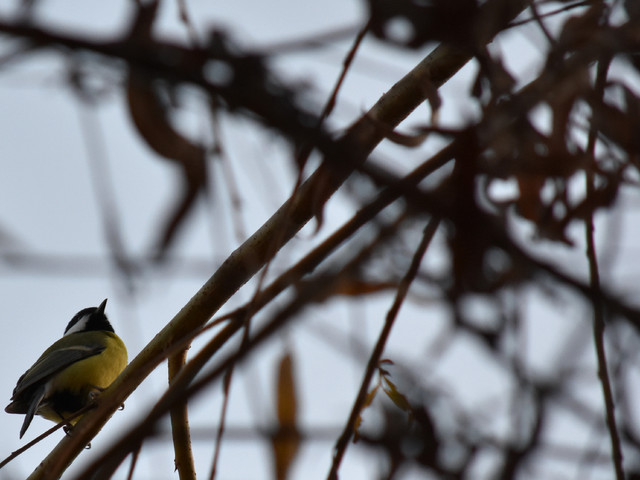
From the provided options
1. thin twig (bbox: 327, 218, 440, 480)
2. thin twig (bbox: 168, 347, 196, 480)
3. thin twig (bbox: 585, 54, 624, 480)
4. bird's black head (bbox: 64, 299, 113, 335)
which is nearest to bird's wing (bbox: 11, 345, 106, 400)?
bird's black head (bbox: 64, 299, 113, 335)

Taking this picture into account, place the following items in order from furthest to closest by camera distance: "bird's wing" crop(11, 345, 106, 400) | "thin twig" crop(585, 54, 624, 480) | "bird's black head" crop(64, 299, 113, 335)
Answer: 1. "bird's black head" crop(64, 299, 113, 335)
2. "bird's wing" crop(11, 345, 106, 400)
3. "thin twig" crop(585, 54, 624, 480)

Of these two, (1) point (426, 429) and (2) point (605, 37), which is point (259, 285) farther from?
(2) point (605, 37)

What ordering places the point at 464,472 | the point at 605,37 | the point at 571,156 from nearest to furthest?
the point at 464,472 < the point at 605,37 < the point at 571,156

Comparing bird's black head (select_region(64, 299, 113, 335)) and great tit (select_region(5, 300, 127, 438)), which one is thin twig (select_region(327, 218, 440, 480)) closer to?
great tit (select_region(5, 300, 127, 438))

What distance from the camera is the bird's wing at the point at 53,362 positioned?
4.28 meters

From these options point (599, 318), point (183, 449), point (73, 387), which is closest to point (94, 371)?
point (73, 387)

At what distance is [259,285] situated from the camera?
2.86ft

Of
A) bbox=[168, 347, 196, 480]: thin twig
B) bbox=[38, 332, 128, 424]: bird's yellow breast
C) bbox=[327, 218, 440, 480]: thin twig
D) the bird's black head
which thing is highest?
the bird's black head

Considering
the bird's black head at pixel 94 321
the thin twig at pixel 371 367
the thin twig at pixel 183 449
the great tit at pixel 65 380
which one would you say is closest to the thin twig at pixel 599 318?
the thin twig at pixel 371 367

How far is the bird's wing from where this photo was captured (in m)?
4.28

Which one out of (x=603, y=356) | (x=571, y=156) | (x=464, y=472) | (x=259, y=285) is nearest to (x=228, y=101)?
(x=259, y=285)

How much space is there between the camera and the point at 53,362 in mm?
4395

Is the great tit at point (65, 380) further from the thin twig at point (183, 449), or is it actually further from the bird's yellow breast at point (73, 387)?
the thin twig at point (183, 449)

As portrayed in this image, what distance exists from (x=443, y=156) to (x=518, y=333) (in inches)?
8.8
